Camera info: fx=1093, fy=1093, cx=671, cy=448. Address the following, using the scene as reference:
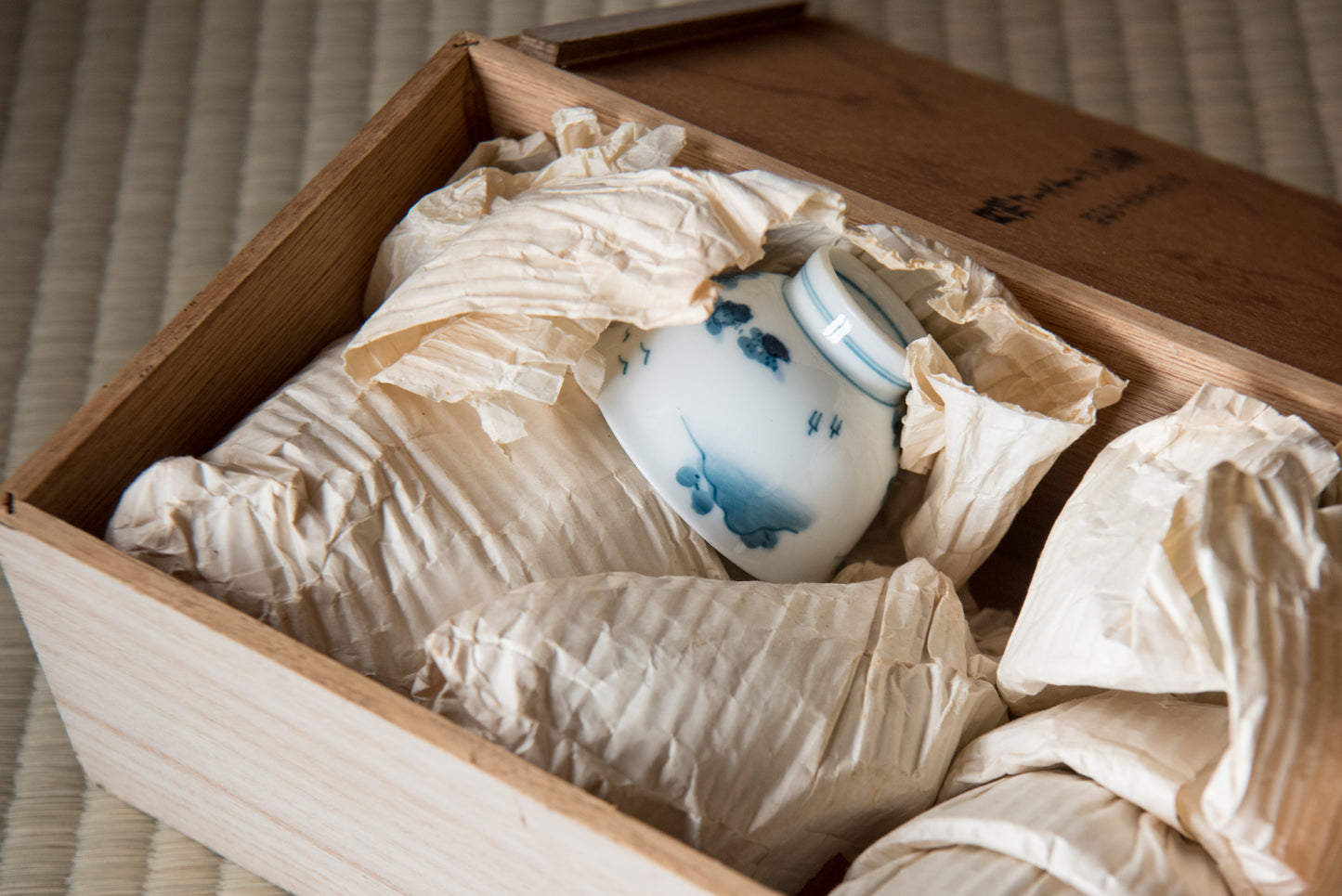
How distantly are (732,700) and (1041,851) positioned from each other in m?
0.12

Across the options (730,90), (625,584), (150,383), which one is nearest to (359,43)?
(730,90)

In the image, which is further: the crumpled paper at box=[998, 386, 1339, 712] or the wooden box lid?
the wooden box lid

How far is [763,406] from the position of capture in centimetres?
49

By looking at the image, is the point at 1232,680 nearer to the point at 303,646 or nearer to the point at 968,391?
the point at 968,391

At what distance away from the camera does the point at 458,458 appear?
0.50m

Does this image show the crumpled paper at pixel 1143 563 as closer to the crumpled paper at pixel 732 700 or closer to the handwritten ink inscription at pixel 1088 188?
the crumpled paper at pixel 732 700

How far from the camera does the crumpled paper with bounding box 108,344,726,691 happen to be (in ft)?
1.46

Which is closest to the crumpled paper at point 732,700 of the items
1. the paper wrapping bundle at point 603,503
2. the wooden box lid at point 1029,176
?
the paper wrapping bundle at point 603,503

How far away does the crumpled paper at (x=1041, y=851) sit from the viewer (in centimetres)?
38

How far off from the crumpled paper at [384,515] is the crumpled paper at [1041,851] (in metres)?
0.16

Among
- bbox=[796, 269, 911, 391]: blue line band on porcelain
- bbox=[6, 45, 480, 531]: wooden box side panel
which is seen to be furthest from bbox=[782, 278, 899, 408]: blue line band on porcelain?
bbox=[6, 45, 480, 531]: wooden box side panel

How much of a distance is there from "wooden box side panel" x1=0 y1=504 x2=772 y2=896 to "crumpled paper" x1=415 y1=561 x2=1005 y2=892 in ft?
0.10

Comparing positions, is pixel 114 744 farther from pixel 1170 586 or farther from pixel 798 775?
pixel 1170 586

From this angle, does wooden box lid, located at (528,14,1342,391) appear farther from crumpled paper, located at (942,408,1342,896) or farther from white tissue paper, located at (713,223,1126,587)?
crumpled paper, located at (942,408,1342,896)
